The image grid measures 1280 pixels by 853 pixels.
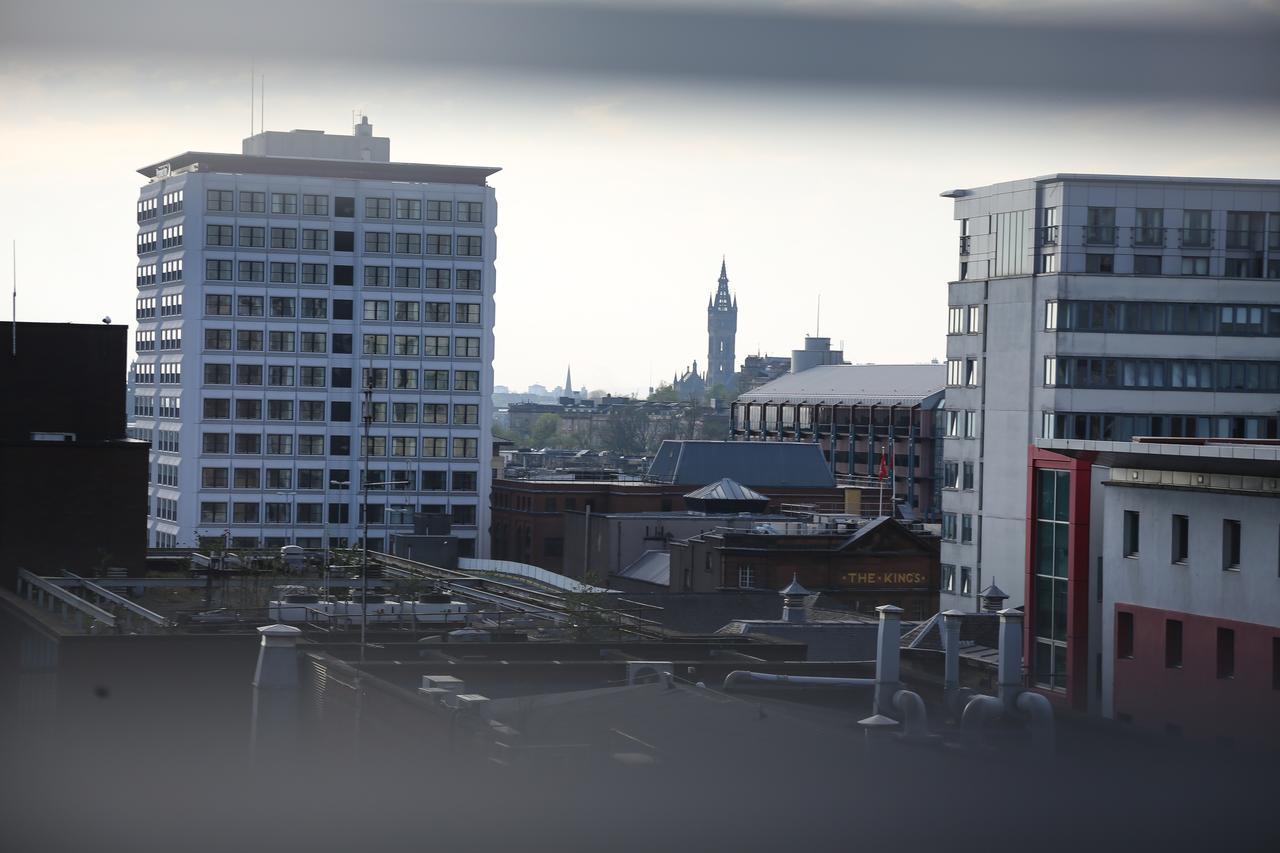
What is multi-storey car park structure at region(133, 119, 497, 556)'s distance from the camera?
52.3 metres

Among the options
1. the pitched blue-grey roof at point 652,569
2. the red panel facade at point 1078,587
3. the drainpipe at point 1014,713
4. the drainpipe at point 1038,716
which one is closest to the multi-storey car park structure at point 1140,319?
the pitched blue-grey roof at point 652,569

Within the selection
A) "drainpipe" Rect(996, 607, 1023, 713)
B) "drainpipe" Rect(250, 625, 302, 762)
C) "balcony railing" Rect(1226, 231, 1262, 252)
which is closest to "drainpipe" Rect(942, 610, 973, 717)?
"drainpipe" Rect(996, 607, 1023, 713)

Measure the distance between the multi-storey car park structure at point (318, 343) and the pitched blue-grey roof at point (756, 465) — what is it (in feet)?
26.2

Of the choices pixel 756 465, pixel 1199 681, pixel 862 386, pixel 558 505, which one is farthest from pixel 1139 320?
pixel 862 386

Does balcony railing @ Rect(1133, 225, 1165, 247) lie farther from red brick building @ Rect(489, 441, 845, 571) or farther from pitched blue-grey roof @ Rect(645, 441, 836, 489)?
pitched blue-grey roof @ Rect(645, 441, 836, 489)

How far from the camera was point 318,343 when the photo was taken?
53.5 meters

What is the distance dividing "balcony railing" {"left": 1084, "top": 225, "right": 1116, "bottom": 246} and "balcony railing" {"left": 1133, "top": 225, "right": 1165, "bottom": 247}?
45 centimetres

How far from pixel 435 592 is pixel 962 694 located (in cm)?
1025

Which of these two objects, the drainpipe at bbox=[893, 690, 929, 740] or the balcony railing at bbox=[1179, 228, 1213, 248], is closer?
the drainpipe at bbox=[893, 690, 929, 740]

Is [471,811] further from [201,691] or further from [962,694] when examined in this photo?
[201,691]

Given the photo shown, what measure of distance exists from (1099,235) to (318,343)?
27324 millimetres

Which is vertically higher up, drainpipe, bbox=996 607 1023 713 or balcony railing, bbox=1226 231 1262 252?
balcony railing, bbox=1226 231 1262 252

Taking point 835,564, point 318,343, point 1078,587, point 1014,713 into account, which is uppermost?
point 318,343

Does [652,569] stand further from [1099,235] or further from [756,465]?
[756,465]
